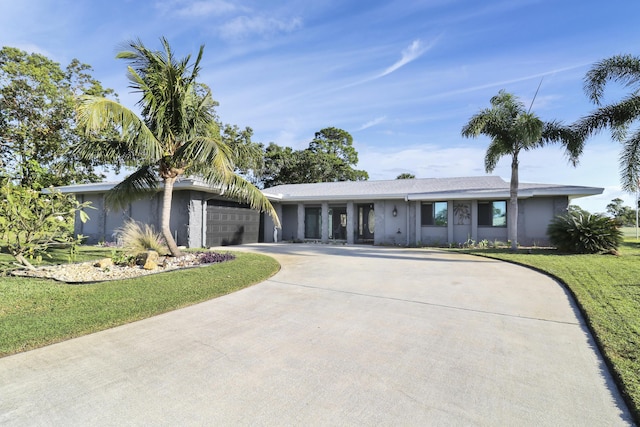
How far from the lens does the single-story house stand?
573 inches

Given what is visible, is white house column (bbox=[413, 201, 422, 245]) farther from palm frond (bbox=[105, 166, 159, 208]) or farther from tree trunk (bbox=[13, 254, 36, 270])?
tree trunk (bbox=[13, 254, 36, 270])

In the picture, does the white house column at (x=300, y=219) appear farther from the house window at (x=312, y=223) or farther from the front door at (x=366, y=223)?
the front door at (x=366, y=223)

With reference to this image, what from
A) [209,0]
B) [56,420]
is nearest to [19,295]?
[56,420]

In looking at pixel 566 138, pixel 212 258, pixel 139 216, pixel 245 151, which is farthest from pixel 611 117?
pixel 139 216

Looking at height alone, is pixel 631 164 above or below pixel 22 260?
above

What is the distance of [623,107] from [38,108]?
92.3 ft

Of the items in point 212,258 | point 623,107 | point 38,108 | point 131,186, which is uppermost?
point 38,108

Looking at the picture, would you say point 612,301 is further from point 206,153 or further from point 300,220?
point 300,220

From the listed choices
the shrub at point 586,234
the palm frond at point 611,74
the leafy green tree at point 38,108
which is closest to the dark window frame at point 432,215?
the shrub at point 586,234

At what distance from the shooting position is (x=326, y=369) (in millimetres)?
3141

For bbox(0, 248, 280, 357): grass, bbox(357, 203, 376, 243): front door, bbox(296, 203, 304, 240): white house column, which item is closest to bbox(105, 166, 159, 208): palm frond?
bbox(0, 248, 280, 357): grass

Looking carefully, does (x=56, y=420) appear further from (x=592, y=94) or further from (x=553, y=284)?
(x=592, y=94)

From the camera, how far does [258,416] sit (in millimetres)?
2383

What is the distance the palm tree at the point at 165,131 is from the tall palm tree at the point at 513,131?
944 centimetres
